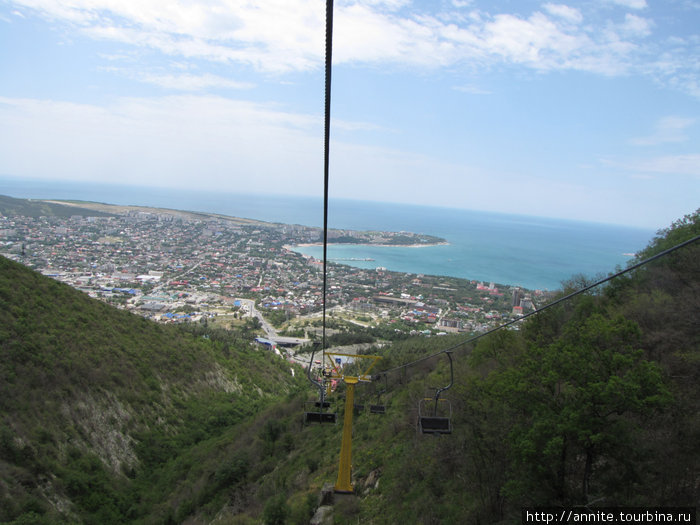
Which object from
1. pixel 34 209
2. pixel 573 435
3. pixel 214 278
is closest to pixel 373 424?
pixel 573 435

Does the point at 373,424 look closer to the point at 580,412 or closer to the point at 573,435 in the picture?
the point at 573,435

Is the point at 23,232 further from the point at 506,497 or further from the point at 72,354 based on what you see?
the point at 506,497

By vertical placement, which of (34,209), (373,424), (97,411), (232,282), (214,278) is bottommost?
(232,282)

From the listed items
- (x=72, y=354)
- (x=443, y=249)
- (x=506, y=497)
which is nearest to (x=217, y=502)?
(x=72, y=354)

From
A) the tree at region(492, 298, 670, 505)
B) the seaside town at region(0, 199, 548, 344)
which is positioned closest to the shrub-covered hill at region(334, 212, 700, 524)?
the tree at region(492, 298, 670, 505)

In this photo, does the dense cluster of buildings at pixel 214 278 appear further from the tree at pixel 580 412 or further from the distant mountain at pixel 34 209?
the tree at pixel 580 412

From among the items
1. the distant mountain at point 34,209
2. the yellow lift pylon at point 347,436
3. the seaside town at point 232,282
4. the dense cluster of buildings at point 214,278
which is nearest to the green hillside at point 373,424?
the yellow lift pylon at point 347,436

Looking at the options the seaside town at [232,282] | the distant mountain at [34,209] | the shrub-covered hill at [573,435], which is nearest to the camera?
the shrub-covered hill at [573,435]
